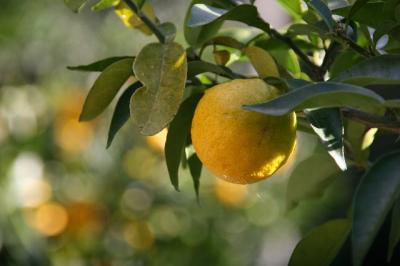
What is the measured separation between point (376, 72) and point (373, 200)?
0.34ft

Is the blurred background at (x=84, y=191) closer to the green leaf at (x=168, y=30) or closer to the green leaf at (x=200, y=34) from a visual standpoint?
the green leaf at (x=200, y=34)

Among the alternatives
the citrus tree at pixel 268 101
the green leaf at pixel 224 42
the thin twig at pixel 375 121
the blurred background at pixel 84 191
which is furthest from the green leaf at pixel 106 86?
the blurred background at pixel 84 191

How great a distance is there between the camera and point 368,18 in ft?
2.44

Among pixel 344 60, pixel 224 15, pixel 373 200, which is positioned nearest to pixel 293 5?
pixel 344 60

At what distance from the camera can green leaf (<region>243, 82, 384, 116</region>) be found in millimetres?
553

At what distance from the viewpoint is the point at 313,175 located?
976mm

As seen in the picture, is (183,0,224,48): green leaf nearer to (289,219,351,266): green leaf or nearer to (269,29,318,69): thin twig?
(269,29,318,69): thin twig

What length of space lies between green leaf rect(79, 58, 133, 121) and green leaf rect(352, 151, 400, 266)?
24 cm

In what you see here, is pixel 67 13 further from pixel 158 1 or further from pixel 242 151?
pixel 242 151

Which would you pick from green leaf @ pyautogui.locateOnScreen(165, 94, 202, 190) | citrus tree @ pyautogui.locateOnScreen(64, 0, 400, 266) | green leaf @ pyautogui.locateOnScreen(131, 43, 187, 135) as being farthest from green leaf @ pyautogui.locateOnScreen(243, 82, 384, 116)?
green leaf @ pyautogui.locateOnScreen(165, 94, 202, 190)

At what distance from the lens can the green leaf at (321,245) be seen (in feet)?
2.74

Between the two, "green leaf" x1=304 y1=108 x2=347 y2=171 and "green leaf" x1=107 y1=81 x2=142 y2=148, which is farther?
"green leaf" x1=107 y1=81 x2=142 y2=148

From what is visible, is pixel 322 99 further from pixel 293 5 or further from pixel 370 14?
pixel 293 5

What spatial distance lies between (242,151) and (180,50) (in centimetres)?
11
